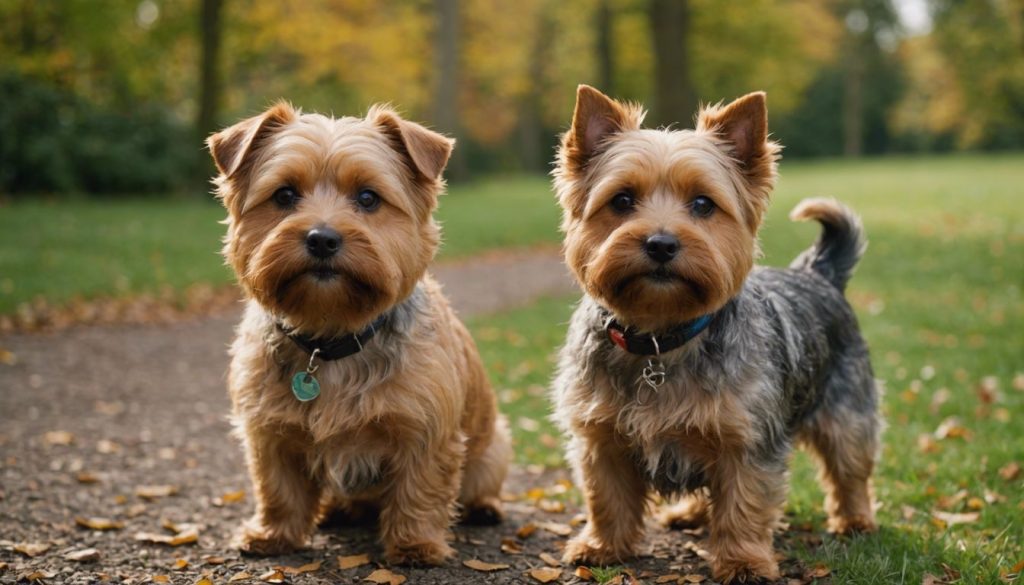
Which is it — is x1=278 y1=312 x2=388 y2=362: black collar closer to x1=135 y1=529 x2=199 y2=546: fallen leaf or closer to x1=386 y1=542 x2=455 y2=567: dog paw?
x1=386 y1=542 x2=455 y2=567: dog paw

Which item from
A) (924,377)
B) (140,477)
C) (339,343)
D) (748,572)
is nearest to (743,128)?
(748,572)

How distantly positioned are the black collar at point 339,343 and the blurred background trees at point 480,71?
436cm

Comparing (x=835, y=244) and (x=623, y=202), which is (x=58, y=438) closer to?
(x=623, y=202)

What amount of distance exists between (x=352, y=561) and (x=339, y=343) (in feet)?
3.40

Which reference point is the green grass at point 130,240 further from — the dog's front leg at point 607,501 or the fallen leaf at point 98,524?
the dog's front leg at point 607,501

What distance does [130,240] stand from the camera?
46.2 feet

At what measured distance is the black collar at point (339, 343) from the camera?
159 inches

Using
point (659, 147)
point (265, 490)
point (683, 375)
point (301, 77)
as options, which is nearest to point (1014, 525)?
point (683, 375)

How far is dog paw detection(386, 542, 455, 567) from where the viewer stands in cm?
417

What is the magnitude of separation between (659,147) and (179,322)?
8308mm

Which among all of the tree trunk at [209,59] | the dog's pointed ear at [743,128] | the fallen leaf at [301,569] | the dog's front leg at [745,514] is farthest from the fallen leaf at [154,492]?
the tree trunk at [209,59]

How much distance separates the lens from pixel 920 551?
13.9 feet

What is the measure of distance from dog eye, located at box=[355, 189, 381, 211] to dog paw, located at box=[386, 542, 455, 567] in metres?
1.55

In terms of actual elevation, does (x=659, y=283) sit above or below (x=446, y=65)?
below
